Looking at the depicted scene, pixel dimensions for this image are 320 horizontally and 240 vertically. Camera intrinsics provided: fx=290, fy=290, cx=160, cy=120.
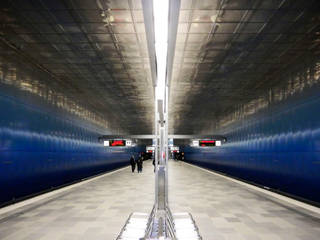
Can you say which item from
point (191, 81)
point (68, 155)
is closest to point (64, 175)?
point (68, 155)

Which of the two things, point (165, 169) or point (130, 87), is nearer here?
point (165, 169)

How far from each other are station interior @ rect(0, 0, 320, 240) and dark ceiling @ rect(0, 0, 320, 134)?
5cm

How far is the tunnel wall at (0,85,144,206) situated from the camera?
9094 mm

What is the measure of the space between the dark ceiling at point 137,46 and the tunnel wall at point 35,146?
689mm

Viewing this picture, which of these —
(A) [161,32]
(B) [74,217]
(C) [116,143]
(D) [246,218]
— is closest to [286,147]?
(D) [246,218]

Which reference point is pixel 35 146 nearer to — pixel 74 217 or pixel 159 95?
pixel 74 217

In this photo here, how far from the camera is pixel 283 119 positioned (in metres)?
11.6

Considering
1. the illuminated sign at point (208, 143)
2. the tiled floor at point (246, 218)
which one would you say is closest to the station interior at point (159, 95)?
the tiled floor at point (246, 218)

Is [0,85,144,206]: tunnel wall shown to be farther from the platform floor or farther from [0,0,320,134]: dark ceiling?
the platform floor

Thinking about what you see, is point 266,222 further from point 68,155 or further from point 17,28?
point 68,155

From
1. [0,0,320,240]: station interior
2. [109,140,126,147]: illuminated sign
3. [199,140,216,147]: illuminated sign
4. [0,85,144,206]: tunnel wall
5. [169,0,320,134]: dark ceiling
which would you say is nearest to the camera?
[0,0,320,240]: station interior

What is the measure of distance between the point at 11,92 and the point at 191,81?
7.50 meters

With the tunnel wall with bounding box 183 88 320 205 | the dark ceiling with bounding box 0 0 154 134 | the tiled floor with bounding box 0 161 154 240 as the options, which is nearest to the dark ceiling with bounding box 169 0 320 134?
the tunnel wall with bounding box 183 88 320 205

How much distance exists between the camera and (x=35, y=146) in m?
11.1
